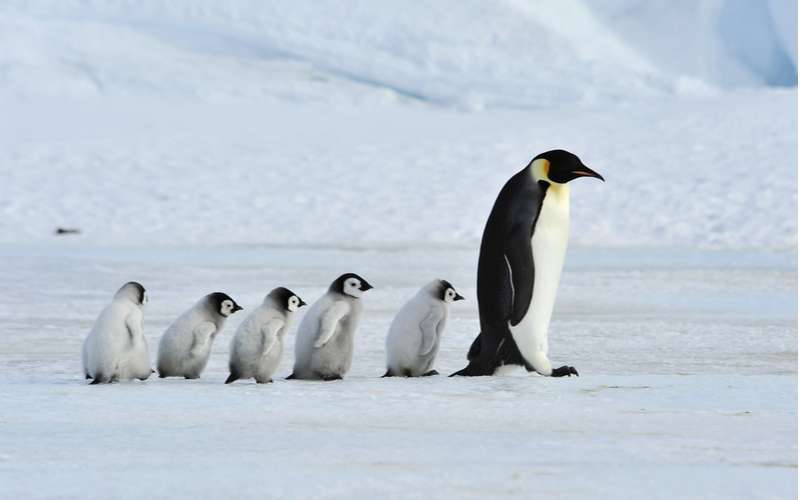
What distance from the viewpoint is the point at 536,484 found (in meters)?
2.47

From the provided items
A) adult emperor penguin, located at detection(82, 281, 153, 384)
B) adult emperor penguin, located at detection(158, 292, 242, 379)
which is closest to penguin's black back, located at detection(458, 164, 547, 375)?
adult emperor penguin, located at detection(158, 292, 242, 379)

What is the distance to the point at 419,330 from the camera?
12.9 feet

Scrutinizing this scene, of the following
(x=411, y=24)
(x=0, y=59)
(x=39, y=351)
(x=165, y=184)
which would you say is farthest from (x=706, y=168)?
(x=39, y=351)

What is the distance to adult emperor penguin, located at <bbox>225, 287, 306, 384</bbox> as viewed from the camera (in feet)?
12.4

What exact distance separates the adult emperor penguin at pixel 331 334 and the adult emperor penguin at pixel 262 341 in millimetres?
78

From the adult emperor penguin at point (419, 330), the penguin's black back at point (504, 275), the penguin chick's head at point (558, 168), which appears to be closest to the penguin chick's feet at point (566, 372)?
the penguin's black back at point (504, 275)

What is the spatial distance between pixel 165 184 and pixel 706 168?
18.2 feet

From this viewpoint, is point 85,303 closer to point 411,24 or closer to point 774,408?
point 774,408

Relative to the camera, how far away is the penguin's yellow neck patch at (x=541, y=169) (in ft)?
13.3

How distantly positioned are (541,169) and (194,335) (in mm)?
1124

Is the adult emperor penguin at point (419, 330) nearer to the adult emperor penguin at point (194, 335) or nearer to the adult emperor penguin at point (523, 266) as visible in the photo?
the adult emperor penguin at point (523, 266)

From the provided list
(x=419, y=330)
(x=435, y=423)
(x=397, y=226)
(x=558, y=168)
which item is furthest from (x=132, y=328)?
(x=397, y=226)

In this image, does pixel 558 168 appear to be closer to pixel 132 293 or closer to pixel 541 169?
pixel 541 169

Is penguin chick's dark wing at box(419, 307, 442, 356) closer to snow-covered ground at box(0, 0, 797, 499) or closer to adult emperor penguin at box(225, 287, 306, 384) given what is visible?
snow-covered ground at box(0, 0, 797, 499)
